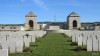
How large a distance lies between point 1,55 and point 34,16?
178 feet

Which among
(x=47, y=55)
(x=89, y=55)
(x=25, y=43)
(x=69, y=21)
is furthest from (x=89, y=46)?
(x=69, y=21)

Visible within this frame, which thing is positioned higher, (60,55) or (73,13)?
(73,13)

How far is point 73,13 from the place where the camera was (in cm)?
6469

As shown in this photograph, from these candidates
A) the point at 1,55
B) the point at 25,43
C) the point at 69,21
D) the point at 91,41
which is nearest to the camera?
the point at 1,55

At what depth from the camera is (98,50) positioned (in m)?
15.0

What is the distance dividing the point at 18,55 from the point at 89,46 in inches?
157

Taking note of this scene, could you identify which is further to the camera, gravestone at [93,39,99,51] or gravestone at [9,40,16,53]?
gravestone at [93,39,99,51]

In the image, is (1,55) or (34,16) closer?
(1,55)

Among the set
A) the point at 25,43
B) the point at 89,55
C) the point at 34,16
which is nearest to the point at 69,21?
the point at 34,16

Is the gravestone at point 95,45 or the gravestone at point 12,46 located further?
the gravestone at point 95,45

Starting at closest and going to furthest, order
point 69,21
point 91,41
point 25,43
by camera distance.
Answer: point 91,41 → point 25,43 → point 69,21

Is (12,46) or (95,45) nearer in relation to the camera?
(12,46)

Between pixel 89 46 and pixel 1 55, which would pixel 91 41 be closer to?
pixel 89 46

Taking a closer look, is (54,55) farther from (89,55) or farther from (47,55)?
(89,55)
